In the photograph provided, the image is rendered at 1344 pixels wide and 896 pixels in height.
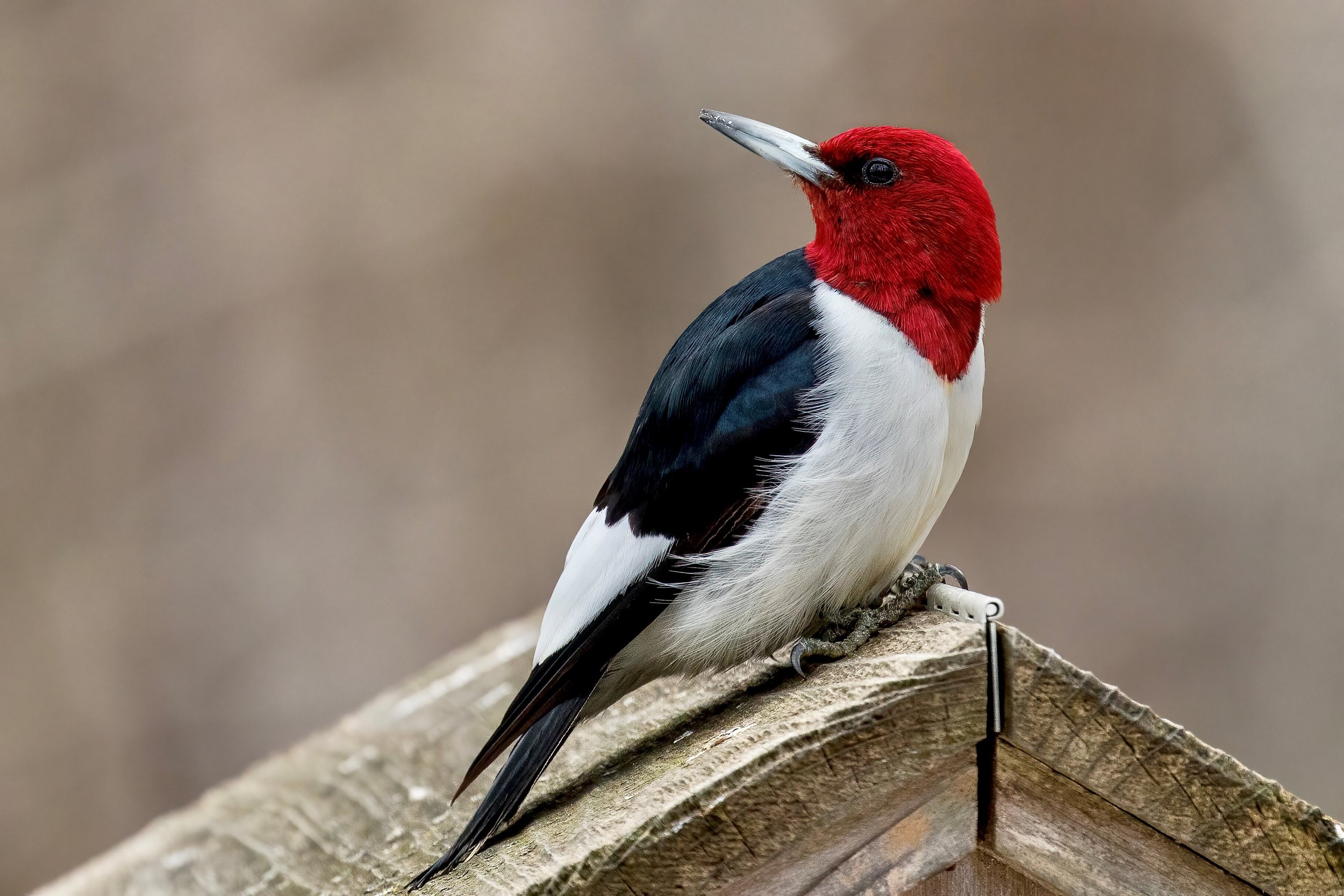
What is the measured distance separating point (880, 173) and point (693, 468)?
0.64 metres

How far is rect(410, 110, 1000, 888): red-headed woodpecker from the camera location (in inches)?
74.5

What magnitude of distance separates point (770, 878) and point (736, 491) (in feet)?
1.86

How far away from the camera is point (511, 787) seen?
182cm

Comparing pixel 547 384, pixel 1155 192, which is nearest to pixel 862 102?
pixel 1155 192

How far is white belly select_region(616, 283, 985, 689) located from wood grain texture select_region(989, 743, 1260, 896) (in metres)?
0.40

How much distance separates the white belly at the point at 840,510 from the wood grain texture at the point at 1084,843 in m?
0.40

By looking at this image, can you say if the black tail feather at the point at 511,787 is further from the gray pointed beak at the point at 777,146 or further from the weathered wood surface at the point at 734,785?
the gray pointed beak at the point at 777,146

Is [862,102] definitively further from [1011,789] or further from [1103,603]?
[1011,789]

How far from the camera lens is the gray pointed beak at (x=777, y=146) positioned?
7.45 ft

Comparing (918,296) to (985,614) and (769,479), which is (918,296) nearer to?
(769,479)

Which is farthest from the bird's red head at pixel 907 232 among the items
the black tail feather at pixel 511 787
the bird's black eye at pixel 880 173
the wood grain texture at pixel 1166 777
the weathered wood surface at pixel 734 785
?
the black tail feather at pixel 511 787

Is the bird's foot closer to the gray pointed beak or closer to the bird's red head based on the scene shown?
the bird's red head

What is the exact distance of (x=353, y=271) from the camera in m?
5.41

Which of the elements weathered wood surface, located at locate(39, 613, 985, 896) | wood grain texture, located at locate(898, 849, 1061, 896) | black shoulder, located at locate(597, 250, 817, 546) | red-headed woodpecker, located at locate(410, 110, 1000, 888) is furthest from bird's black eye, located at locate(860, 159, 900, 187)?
wood grain texture, located at locate(898, 849, 1061, 896)
